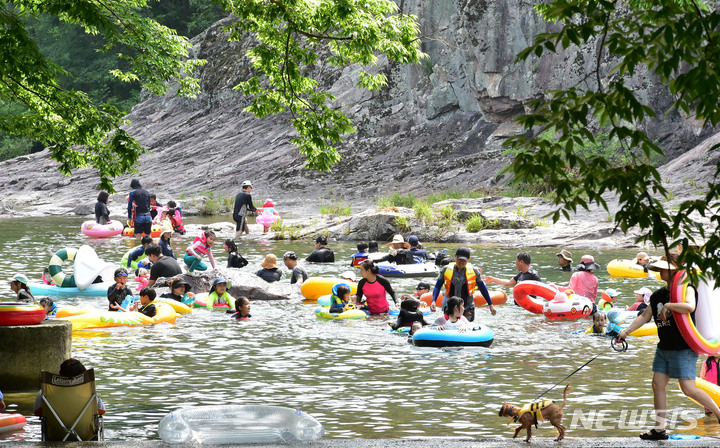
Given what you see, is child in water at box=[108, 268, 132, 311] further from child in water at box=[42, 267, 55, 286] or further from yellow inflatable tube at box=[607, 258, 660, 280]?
yellow inflatable tube at box=[607, 258, 660, 280]

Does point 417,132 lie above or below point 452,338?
above

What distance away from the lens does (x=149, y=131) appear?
53.8 meters

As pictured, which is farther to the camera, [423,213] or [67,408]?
[423,213]

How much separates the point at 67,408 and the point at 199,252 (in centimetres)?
1125

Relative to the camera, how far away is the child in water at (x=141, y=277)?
17.1 m

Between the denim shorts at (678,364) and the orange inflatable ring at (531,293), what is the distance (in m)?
7.16

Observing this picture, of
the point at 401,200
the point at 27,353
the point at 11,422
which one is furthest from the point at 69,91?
the point at 401,200

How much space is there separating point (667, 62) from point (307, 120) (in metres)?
7.43

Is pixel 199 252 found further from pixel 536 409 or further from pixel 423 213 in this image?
pixel 536 409

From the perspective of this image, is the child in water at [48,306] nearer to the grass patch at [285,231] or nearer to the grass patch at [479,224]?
the grass patch at [285,231]

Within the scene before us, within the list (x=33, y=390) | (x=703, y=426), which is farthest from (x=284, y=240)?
(x=703, y=426)

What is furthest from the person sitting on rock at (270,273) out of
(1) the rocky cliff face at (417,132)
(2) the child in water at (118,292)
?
(1) the rocky cliff face at (417,132)

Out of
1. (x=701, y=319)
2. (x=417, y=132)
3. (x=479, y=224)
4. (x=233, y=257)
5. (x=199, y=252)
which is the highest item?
(x=417, y=132)

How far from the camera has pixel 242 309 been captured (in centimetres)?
1421
